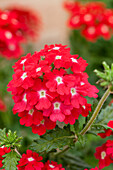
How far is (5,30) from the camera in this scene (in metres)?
1.69

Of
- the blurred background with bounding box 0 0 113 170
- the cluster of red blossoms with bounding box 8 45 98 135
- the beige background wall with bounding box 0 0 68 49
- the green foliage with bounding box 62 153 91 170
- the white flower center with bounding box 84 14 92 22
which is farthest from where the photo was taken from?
the beige background wall with bounding box 0 0 68 49

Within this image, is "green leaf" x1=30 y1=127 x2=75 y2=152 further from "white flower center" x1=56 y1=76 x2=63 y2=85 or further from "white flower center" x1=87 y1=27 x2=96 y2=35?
"white flower center" x1=87 y1=27 x2=96 y2=35

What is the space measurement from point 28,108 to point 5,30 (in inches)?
40.2

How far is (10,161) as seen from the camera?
81cm

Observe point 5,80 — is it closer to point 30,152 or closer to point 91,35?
point 91,35

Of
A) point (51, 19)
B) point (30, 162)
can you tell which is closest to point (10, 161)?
point (30, 162)

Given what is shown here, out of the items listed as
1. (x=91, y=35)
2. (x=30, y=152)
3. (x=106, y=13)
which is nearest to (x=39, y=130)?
(x=30, y=152)

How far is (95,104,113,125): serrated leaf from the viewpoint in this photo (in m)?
0.96

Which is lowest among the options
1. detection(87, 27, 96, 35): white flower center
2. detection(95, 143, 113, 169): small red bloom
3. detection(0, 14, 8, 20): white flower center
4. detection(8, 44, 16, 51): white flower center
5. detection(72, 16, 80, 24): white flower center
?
detection(95, 143, 113, 169): small red bloom

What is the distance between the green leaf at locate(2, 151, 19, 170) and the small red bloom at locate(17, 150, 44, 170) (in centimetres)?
3

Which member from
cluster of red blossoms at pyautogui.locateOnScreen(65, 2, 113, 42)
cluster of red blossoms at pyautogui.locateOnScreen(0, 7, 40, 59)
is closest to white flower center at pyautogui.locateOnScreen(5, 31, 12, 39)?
Result: cluster of red blossoms at pyautogui.locateOnScreen(0, 7, 40, 59)

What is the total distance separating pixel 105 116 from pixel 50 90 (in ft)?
1.00

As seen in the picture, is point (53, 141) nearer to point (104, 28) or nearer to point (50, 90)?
point (50, 90)

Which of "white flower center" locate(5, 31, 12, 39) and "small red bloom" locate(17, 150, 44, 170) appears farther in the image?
"white flower center" locate(5, 31, 12, 39)
